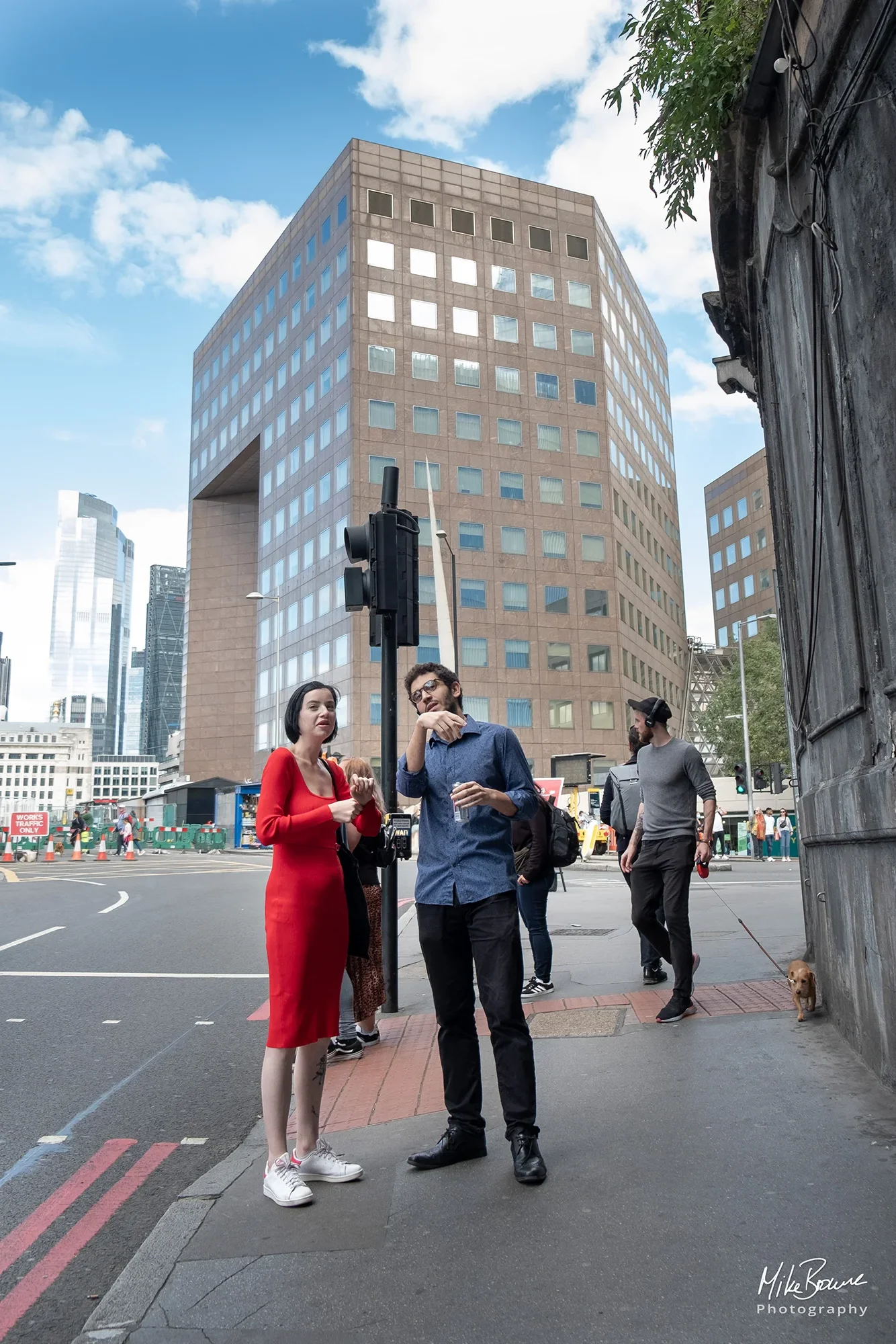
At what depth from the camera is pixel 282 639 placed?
207 ft

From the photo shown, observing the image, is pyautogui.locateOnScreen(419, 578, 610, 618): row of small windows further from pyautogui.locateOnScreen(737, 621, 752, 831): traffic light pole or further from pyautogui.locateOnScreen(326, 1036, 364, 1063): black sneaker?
pyautogui.locateOnScreen(326, 1036, 364, 1063): black sneaker

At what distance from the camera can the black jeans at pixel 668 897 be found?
6.39m

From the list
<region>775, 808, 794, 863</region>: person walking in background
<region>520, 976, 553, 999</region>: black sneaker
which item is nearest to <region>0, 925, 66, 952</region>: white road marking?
<region>520, 976, 553, 999</region>: black sneaker

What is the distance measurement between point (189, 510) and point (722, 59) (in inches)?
3088

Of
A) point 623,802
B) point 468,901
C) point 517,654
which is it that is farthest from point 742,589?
point 468,901

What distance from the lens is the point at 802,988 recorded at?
6035 mm

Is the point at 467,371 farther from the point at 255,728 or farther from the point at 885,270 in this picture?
the point at 885,270

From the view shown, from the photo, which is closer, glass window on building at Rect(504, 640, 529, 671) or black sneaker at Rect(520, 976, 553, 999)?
black sneaker at Rect(520, 976, 553, 999)

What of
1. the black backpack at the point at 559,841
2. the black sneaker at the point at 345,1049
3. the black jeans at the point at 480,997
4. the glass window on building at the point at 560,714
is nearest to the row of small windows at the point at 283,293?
the glass window on building at the point at 560,714

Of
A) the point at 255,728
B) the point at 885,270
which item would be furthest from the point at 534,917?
the point at 255,728

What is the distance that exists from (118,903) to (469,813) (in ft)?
50.0

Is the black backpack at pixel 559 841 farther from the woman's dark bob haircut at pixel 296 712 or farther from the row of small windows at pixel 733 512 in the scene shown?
the row of small windows at pixel 733 512

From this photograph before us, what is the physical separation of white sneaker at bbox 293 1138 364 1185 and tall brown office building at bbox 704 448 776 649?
7844 cm

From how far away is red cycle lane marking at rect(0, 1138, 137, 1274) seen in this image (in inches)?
142
